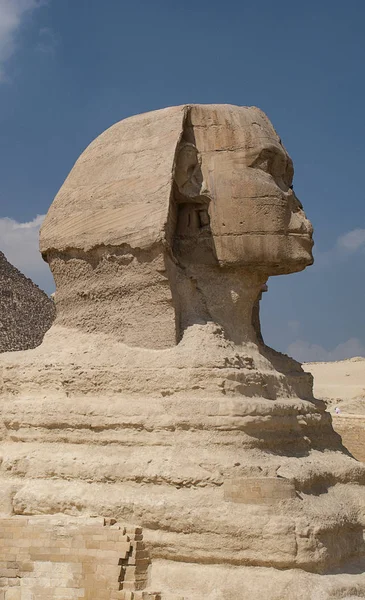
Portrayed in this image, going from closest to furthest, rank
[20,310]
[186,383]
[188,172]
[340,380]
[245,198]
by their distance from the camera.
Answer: [186,383], [245,198], [188,172], [340,380], [20,310]

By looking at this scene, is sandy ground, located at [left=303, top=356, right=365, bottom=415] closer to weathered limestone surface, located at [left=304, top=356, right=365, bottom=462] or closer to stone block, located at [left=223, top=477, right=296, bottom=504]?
weathered limestone surface, located at [left=304, top=356, right=365, bottom=462]

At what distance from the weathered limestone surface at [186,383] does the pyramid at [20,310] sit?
60.3 m

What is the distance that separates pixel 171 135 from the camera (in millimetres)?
7695

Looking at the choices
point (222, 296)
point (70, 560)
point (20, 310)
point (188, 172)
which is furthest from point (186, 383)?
point (20, 310)

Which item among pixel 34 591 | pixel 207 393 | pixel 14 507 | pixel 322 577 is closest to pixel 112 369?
pixel 207 393

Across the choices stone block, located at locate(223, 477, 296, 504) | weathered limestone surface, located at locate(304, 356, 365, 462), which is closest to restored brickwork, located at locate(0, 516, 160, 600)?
stone block, located at locate(223, 477, 296, 504)

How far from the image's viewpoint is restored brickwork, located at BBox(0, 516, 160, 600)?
250 inches

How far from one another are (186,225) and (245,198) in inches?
23.5

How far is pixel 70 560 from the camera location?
652 centimetres

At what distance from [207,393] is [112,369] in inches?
32.8

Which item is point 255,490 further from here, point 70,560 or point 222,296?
point 222,296

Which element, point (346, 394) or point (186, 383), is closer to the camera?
point (186, 383)

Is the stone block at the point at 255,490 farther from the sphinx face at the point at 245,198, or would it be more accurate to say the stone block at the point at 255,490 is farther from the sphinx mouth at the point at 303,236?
the sphinx mouth at the point at 303,236

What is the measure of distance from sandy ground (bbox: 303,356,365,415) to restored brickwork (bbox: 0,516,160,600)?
2361 cm
